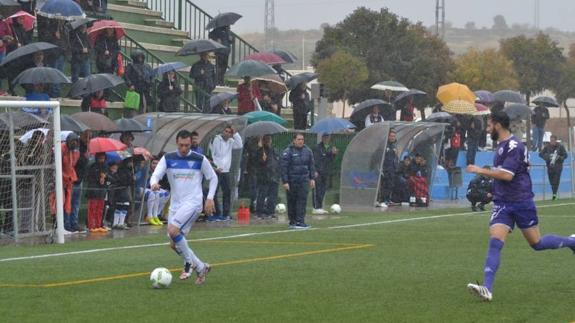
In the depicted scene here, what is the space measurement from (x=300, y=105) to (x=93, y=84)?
10.4m

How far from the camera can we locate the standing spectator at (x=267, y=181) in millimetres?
29891

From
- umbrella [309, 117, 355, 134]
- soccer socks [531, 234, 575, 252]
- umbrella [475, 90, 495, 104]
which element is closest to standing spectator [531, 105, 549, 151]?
umbrella [475, 90, 495, 104]

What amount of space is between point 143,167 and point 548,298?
14364mm

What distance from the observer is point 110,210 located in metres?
26.1

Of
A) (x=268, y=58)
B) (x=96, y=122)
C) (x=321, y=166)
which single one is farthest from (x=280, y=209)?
(x=268, y=58)

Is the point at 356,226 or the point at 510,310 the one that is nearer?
the point at 510,310

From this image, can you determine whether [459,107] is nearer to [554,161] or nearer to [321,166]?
[554,161]

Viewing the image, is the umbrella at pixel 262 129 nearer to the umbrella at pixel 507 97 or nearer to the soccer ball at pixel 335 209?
the soccer ball at pixel 335 209

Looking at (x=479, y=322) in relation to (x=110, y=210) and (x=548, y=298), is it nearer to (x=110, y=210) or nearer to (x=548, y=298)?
(x=548, y=298)

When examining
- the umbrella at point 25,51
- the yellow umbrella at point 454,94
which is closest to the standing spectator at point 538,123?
the yellow umbrella at point 454,94

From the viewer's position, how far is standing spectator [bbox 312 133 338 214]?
31766 mm

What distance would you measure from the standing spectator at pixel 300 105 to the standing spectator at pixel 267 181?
24.3 feet

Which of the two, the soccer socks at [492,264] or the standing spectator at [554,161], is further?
the standing spectator at [554,161]

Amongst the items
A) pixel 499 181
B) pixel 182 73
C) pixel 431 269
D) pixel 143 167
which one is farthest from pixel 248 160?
pixel 499 181
